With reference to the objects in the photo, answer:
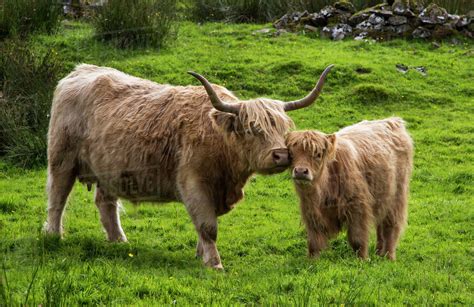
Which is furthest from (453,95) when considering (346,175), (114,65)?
(346,175)

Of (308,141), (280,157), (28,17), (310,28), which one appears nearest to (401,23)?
(310,28)

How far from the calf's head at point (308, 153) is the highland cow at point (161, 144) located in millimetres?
129

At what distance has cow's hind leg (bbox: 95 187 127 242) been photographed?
23.9ft

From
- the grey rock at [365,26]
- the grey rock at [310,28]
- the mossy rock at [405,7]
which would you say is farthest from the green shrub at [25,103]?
the mossy rock at [405,7]

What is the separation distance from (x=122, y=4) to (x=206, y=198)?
34.0ft

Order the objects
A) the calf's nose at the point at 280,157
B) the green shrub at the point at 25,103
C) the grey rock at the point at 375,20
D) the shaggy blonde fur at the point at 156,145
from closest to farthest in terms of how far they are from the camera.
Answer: the calf's nose at the point at 280,157 < the shaggy blonde fur at the point at 156,145 < the green shrub at the point at 25,103 < the grey rock at the point at 375,20

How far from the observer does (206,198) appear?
6238 mm

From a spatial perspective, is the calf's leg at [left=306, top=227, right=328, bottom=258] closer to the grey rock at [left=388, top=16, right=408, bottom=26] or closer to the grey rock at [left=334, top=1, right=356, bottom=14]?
the grey rock at [left=388, top=16, right=408, bottom=26]

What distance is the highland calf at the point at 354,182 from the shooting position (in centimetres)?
624

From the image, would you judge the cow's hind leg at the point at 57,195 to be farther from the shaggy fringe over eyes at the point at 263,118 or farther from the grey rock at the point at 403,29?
the grey rock at the point at 403,29

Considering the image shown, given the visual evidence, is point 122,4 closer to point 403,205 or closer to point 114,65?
point 114,65

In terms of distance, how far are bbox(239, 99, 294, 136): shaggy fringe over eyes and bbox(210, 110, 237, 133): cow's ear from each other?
85 mm

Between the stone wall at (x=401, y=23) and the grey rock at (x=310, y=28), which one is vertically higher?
the stone wall at (x=401, y=23)

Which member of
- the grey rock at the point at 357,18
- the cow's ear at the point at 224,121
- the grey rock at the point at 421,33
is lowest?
the grey rock at the point at 421,33
